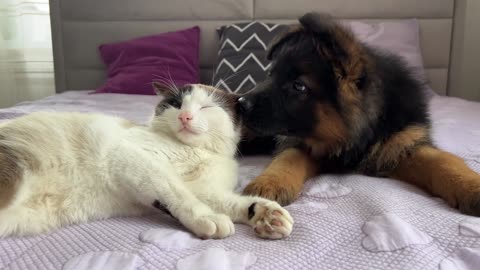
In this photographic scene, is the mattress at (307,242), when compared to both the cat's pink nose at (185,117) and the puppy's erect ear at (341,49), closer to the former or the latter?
the cat's pink nose at (185,117)

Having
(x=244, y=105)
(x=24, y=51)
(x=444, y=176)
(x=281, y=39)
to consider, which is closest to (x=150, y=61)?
(x=24, y=51)

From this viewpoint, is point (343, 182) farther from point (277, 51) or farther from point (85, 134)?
point (85, 134)

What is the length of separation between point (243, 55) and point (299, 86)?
142 cm

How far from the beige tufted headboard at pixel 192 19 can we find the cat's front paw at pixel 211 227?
95.0 inches

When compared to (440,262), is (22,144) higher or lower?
higher

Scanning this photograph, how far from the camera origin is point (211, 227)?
0.77 metres

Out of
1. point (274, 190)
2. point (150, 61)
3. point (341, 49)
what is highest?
point (341, 49)

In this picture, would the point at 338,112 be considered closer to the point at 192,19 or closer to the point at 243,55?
the point at 243,55

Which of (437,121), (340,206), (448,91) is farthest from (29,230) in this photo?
(448,91)

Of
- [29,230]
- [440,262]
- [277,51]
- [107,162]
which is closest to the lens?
[440,262]

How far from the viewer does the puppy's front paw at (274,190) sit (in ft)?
3.26

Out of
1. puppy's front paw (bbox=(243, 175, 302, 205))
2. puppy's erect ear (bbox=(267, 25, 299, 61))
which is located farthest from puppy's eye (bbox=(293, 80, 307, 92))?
puppy's front paw (bbox=(243, 175, 302, 205))

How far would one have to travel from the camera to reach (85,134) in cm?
98

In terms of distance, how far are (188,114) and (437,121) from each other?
4.26ft
